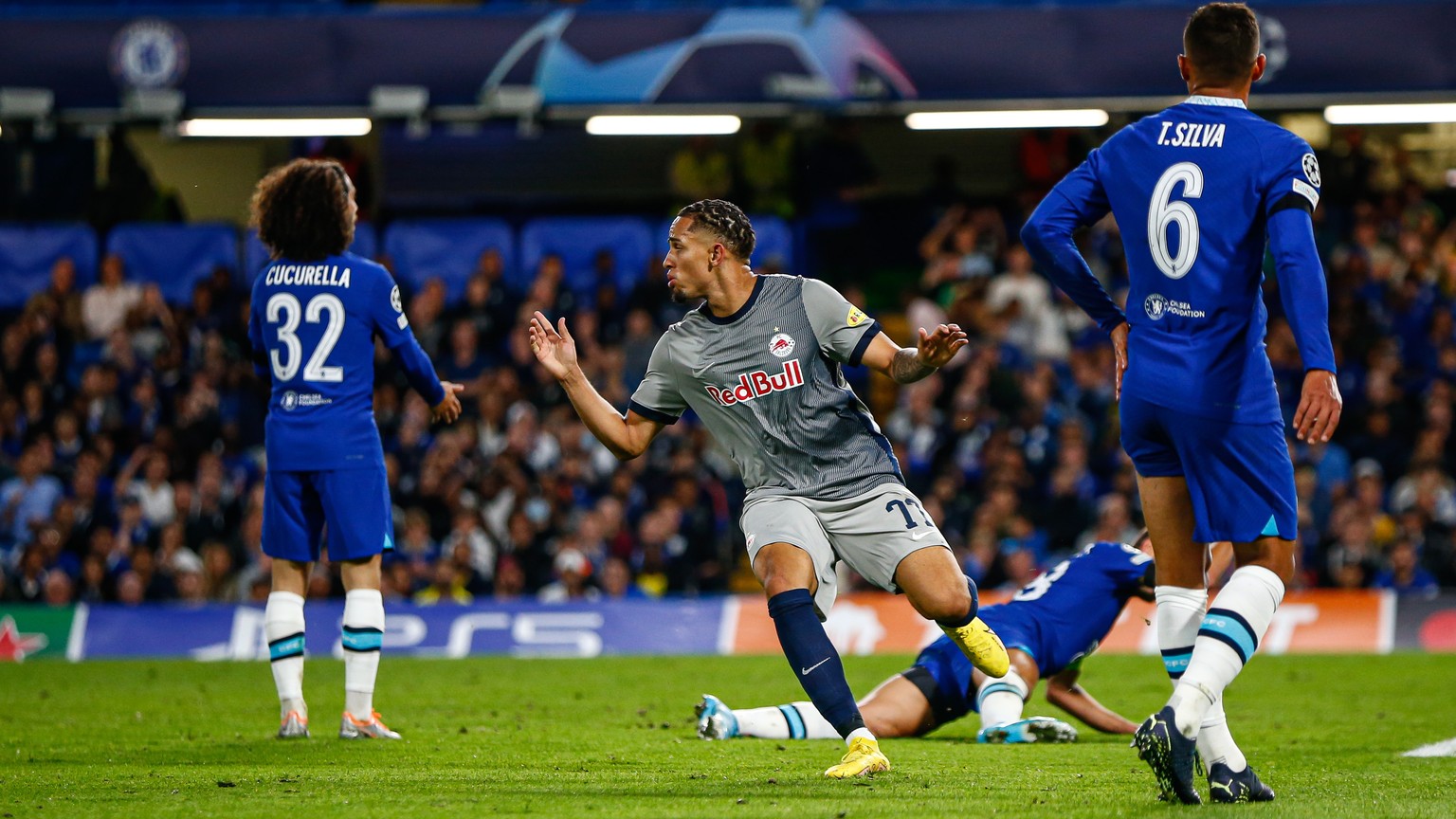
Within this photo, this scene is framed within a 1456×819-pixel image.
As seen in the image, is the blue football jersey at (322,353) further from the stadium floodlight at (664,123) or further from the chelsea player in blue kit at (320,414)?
the stadium floodlight at (664,123)

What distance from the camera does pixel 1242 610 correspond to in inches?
205

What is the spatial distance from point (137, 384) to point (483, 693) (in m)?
8.48

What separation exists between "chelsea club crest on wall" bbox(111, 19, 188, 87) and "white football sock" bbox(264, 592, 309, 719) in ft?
36.4

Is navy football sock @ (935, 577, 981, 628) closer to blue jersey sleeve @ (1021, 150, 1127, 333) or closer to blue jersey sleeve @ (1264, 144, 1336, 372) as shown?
blue jersey sleeve @ (1021, 150, 1127, 333)

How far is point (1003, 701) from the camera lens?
25.1 feet

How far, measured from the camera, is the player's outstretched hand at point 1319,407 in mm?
5000

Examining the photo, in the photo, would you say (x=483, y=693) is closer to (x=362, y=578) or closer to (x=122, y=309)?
(x=362, y=578)

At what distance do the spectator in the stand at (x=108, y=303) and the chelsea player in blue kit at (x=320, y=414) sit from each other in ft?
36.2

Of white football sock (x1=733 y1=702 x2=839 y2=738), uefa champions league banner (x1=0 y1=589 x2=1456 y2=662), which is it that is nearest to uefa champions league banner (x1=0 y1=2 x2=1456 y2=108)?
uefa champions league banner (x1=0 y1=589 x2=1456 y2=662)

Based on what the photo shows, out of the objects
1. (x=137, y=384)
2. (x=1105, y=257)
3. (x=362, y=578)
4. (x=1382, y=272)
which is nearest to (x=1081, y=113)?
(x=1105, y=257)

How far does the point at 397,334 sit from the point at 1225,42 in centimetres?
398

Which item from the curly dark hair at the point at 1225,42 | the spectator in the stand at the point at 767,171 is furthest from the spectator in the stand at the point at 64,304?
the curly dark hair at the point at 1225,42

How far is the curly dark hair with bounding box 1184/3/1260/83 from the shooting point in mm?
5453

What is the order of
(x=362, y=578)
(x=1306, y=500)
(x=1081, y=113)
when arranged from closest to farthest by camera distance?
(x=362, y=578) → (x=1306, y=500) → (x=1081, y=113)
